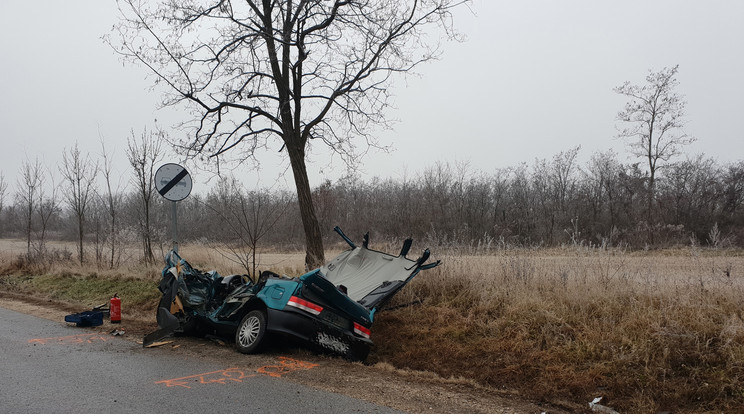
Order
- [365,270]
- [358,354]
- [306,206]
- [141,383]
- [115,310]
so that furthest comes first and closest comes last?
[306,206], [115,310], [365,270], [358,354], [141,383]

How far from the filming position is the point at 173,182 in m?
9.85

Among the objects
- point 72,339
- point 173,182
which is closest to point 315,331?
point 72,339

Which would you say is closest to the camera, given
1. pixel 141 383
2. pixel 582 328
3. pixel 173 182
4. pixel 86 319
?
pixel 141 383

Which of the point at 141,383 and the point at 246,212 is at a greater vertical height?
the point at 246,212

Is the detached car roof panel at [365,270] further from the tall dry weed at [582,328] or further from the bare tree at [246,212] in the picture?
the bare tree at [246,212]

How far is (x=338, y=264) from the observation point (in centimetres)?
898

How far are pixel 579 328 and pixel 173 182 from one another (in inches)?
314

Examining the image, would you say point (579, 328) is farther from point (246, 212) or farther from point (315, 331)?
point (246, 212)

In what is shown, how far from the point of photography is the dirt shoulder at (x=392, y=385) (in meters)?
5.00

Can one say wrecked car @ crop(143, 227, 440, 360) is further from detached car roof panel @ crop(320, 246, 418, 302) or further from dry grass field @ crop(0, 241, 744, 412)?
dry grass field @ crop(0, 241, 744, 412)

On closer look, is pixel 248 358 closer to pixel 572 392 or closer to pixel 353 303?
pixel 353 303

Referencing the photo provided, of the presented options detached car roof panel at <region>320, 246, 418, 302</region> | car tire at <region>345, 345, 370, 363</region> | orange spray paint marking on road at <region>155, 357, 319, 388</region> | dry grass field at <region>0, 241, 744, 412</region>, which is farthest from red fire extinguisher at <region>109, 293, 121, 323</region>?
car tire at <region>345, 345, 370, 363</region>

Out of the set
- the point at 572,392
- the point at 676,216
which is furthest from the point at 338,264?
the point at 676,216

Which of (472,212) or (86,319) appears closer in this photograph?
(86,319)
